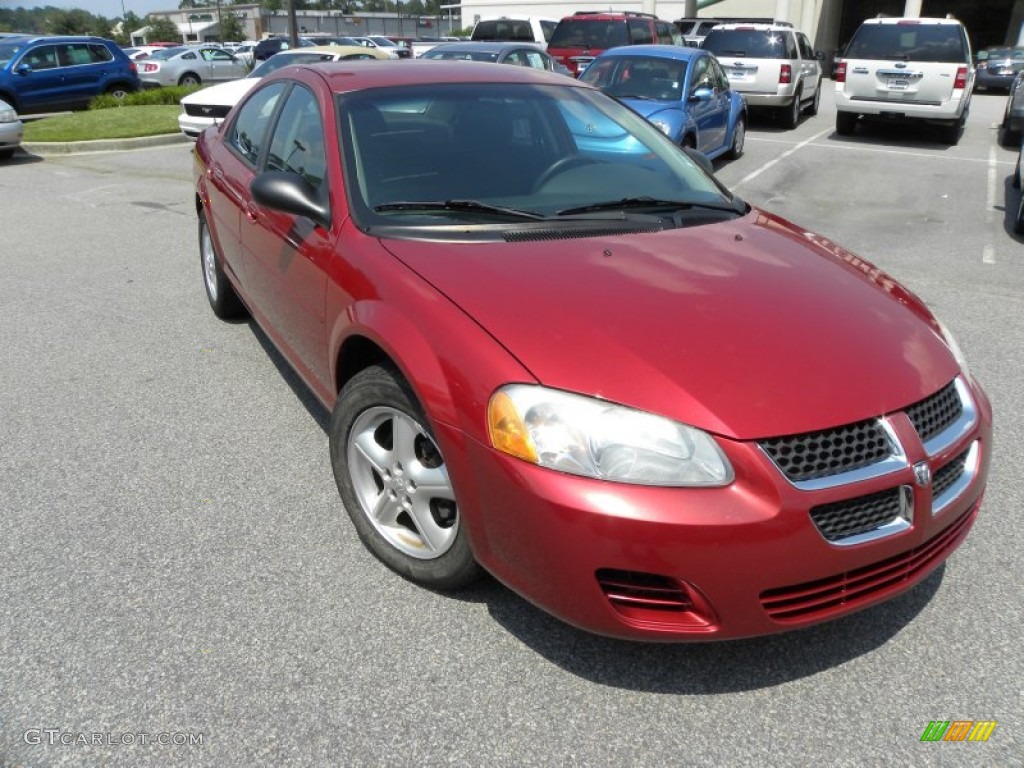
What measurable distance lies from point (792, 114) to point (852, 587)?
47.4 feet

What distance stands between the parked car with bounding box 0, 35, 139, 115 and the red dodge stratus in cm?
1588

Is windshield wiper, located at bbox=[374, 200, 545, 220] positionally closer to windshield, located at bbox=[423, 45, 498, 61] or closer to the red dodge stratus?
the red dodge stratus

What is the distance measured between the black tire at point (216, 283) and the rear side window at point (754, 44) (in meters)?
11.6

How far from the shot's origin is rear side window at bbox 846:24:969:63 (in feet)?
41.1

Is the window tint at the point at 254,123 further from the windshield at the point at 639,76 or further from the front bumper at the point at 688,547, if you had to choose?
the windshield at the point at 639,76

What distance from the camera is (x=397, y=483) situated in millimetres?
2727

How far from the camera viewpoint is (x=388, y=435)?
2861mm

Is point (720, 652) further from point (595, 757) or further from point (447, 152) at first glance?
point (447, 152)

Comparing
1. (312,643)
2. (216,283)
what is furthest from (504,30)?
(312,643)

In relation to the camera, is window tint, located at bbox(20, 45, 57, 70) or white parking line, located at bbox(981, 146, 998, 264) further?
window tint, located at bbox(20, 45, 57, 70)

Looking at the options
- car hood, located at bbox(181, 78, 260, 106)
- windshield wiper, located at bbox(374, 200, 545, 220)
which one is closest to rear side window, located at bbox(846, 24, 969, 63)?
car hood, located at bbox(181, 78, 260, 106)

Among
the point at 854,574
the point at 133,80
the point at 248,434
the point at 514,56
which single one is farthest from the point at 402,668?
the point at 133,80

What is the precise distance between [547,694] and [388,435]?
101 centimetres

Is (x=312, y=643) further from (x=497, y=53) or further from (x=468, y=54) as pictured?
(x=468, y=54)
